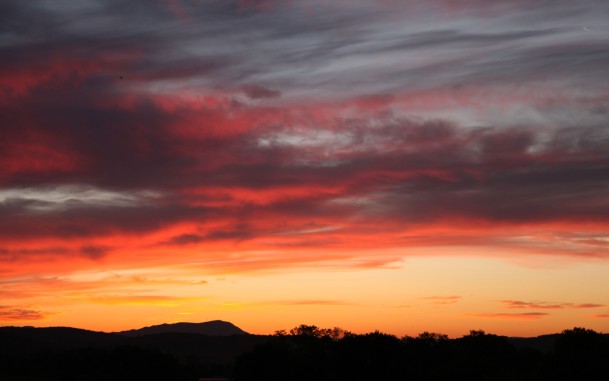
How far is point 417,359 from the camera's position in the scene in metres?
147

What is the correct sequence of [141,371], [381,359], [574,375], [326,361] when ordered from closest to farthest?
[574,375]
[381,359]
[326,361]
[141,371]

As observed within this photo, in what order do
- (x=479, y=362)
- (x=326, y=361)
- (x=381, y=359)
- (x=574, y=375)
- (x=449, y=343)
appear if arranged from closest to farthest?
(x=574, y=375) → (x=479, y=362) → (x=381, y=359) → (x=326, y=361) → (x=449, y=343)

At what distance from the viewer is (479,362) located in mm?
127500

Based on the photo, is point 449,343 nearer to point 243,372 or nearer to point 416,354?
point 416,354

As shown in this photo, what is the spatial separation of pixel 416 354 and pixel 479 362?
80.9ft

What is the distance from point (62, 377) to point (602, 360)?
127551 millimetres

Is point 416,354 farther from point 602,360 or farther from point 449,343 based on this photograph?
point 602,360

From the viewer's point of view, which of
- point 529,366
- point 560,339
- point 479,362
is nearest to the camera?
→ point 560,339

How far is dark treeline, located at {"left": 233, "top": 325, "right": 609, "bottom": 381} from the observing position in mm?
103438

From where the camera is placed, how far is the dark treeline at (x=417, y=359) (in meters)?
103

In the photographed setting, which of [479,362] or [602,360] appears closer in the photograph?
[602,360]

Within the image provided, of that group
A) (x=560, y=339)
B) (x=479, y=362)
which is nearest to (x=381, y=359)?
(x=479, y=362)

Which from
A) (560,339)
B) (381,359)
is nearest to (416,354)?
(381,359)

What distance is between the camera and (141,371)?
17850 cm
